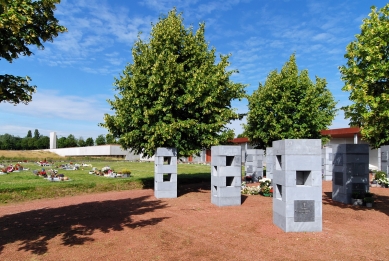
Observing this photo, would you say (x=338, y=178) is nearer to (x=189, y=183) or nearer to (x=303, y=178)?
(x=303, y=178)

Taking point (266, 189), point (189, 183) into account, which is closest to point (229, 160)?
point (266, 189)

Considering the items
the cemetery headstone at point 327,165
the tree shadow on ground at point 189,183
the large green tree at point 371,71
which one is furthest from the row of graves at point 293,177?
the cemetery headstone at point 327,165

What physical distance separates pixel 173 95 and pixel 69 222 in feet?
30.3

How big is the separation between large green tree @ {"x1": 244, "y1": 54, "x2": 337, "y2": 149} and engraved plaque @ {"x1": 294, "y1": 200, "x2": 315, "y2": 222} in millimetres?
17616

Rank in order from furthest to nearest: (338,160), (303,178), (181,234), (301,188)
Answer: (338,160)
(303,178)
(301,188)
(181,234)

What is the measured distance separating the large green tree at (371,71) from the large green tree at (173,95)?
26.4 ft

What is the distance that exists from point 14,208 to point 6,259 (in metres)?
8.62

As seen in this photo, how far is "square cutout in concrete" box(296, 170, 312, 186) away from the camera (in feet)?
35.3

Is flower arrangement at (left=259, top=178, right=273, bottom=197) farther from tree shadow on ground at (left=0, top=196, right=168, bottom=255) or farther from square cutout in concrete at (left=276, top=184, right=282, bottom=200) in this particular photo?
square cutout in concrete at (left=276, top=184, right=282, bottom=200)

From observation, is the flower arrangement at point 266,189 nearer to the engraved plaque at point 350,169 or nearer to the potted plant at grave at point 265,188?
the potted plant at grave at point 265,188

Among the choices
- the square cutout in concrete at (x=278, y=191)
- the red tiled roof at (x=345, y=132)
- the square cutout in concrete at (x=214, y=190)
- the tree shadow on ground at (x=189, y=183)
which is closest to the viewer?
the square cutout in concrete at (x=278, y=191)

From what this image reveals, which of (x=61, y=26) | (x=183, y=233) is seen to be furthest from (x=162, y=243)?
(x=61, y=26)

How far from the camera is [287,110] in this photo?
28328mm

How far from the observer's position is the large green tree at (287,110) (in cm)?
2792
